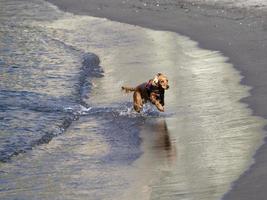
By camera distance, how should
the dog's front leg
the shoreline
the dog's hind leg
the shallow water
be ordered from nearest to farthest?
1. the shoreline
2. the shallow water
3. the dog's front leg
4. the dog's hind leg

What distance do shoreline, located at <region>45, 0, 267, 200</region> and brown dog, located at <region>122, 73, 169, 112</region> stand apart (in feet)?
3.31

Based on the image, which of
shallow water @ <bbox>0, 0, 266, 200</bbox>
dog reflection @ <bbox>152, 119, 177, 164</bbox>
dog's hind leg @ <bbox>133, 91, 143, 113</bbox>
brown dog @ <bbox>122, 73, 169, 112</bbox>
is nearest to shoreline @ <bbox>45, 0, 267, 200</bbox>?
shallow water @ <bbox>0, 0, 266, 200</bbox>

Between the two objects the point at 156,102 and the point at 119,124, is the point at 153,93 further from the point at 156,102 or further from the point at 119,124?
the point at 119,124

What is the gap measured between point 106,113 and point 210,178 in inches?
142

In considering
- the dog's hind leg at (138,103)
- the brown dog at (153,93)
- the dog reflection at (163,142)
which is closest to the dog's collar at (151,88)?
the brown dog at (153,93)

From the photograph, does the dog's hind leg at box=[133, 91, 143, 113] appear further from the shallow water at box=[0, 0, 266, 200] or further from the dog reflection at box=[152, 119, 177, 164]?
the dog reflection at box=[152, 119, 177, 164]

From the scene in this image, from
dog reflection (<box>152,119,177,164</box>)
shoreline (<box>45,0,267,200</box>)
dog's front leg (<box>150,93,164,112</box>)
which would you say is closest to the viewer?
shoreline (<box>45,0,267,200</box>)

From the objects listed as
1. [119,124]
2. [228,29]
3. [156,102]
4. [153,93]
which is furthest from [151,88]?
[228,29]

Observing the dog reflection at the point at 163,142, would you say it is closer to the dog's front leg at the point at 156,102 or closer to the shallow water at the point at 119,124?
the shallow water at the point at 119,124

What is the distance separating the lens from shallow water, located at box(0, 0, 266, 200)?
24.9 ft

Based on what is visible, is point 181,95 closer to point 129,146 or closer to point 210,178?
point 129,146

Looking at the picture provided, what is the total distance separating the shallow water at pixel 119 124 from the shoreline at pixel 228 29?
0.19 m

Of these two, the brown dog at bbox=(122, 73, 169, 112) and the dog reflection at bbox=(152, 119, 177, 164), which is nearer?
the dog reflection at bbox=(152, 119, 177, 164)

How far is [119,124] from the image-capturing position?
10141 mm
